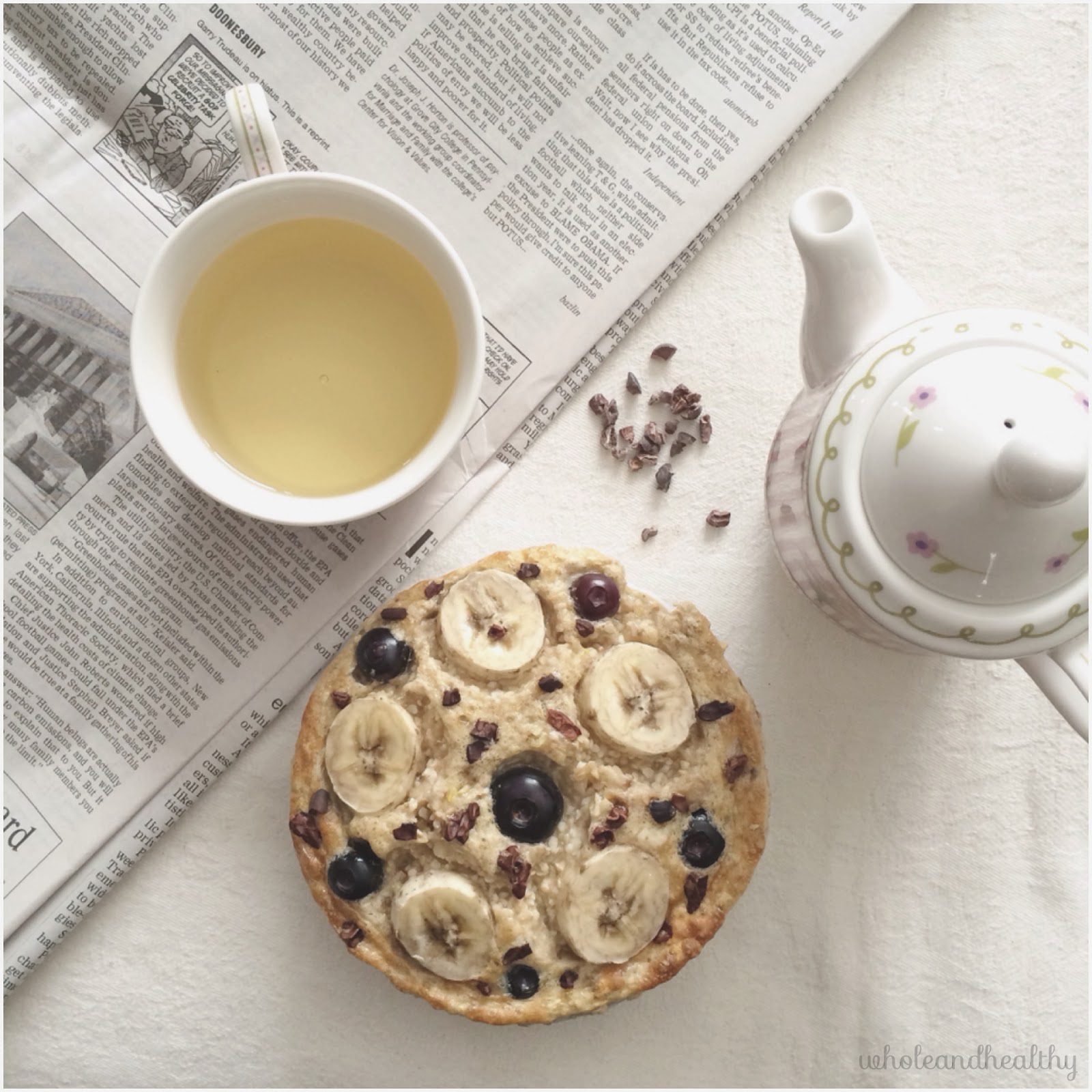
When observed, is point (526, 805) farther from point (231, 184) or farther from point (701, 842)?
point (231, 184)

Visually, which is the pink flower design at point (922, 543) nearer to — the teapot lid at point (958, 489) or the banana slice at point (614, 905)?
the teapot lid at point (958, 489)

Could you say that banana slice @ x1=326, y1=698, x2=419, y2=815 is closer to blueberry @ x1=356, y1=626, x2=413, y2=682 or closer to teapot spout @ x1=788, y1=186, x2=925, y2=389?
Answer: blueberry @ x1=356, y1=626, x2=413, y2=682

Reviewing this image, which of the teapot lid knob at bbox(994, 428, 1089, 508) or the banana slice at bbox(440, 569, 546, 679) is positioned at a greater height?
the teapot lid knob at bbox(994, 428, 1089, 508)

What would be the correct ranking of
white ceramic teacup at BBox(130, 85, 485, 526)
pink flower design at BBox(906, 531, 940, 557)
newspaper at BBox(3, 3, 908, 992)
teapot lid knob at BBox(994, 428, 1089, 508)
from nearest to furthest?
teapot lid knob at BBox(994, 428, 1089, 508) → pink flower design at BBox(906, 531, 940, 557) → white ceramic teacup at BBox(130, 85, 485, 526) → newspaper at BBox(3, 3, 908, 992)

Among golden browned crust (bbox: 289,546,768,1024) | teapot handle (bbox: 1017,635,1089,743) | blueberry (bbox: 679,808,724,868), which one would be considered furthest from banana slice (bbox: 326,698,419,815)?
teapot handle (bbox: 1017,635,1089,743)

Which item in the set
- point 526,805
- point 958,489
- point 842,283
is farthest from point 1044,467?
point 526,805

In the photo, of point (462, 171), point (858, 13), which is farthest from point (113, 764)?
point (858, 13)
